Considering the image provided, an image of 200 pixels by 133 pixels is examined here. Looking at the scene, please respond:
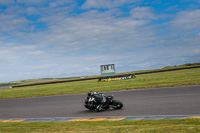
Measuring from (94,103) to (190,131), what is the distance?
6.50 m

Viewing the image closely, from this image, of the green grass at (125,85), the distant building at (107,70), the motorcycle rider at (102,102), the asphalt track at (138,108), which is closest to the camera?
the asphalt track at (138,108)

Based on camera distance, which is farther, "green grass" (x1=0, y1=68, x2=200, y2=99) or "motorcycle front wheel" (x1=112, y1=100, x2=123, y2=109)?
"green grass" (x1=0, y1=68, x2=200, y2=99)

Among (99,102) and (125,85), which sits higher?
(125,85)

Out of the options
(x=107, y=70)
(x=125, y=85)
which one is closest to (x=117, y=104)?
(x=125, y=85)

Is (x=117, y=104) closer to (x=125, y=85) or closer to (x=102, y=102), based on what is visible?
(x=102, y=102)

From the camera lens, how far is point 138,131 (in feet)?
22.0

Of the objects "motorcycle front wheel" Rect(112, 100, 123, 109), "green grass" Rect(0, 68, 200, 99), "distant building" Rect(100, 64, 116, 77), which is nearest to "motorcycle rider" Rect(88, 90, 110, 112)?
"motorcycle front wheel" Rect(112, 100, 123, 109)

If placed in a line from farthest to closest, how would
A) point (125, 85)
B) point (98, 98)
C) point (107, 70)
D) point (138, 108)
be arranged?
point (107, 70) → point (125, 85) → point (98, 98) → point (138, 108)

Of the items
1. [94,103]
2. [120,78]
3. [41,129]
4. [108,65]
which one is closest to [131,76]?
[120,78]

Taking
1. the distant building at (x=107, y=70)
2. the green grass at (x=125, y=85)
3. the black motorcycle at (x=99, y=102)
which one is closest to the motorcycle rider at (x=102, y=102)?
the black motorcycle at (x=99, y=102)

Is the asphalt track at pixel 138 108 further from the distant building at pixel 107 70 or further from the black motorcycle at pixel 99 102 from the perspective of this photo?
the distant building at pixel 107 70

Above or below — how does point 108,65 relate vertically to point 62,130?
above

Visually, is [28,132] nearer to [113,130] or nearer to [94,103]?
[113,130]

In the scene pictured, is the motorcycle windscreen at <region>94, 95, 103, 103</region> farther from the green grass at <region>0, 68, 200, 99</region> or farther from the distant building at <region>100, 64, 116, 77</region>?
the distant building at <region>100, 64, 116, 77</region>
